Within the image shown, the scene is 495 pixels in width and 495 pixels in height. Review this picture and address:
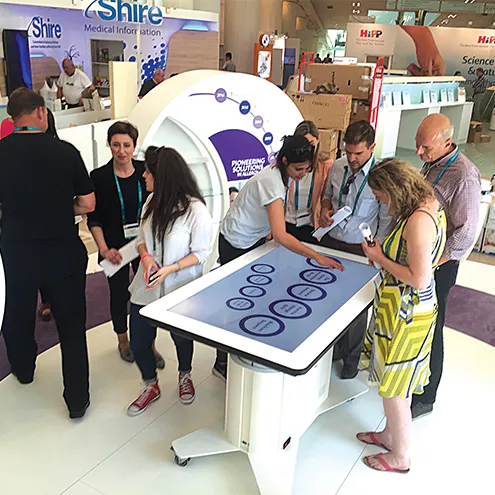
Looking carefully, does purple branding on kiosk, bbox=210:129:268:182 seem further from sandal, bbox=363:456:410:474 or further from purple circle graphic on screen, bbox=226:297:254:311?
sandal, bbox=363:456:410:474

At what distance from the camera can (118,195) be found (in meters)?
2.65

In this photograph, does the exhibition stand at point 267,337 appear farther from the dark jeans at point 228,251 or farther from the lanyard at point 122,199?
the lanyard at point 122,199

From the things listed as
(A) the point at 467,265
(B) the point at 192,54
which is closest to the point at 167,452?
(A) the point at 467,265

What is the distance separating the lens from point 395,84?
8.91 m

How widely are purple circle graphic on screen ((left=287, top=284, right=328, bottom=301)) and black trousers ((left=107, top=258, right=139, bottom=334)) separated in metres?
0.94

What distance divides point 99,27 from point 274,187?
9027 millimetres

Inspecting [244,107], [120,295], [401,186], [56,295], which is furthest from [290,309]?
[244,107]

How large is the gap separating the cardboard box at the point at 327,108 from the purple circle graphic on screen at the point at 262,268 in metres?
4.43

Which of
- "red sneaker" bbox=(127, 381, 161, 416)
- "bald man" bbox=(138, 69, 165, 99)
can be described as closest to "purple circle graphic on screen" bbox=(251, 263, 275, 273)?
"red sneaker" bbox=(127, 381, 161, 416)

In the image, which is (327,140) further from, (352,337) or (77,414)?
(77,414)

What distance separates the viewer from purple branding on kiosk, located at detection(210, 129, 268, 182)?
3.79 metres

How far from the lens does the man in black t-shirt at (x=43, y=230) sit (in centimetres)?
212

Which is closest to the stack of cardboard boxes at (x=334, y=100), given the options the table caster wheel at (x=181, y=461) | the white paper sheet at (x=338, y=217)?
the white paper sheet at (x=338, y=217)

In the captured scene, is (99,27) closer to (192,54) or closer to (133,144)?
(192,54)
